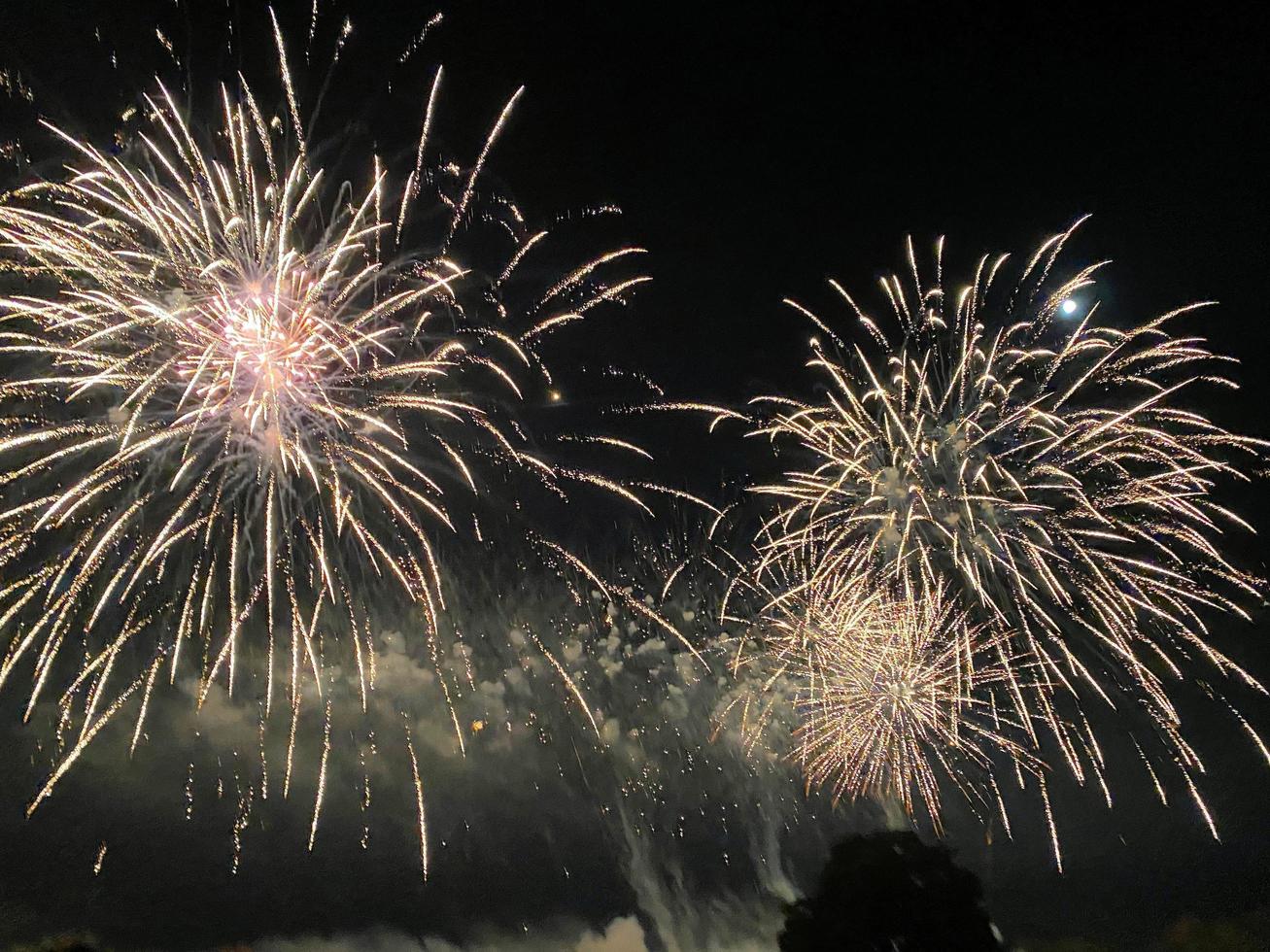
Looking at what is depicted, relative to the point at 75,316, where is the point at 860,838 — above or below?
below

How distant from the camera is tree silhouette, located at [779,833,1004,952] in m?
26.5

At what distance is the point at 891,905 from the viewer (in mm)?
27109

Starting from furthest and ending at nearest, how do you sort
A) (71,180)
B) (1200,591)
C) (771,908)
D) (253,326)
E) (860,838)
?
(771,908) < (860,838) < (1200,591) < (253,326) < (71,180)

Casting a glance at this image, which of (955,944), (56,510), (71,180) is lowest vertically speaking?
(955,944)

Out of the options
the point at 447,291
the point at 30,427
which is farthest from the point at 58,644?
the point at 447,291

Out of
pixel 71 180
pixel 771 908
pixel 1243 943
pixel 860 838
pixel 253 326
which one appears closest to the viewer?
pixel 71 180

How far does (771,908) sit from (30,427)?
32521 millimetres

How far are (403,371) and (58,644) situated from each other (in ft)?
22.8

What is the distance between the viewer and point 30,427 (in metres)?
13.1

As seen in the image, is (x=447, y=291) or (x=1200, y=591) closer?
(x=447, y=291)

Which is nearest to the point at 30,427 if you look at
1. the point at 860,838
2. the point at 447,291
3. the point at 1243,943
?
the point at 447,291

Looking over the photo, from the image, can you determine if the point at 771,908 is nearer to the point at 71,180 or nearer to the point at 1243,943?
the point at 1243,943

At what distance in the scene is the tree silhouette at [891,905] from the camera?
26.5m

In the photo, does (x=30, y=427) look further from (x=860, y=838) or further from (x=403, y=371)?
(x=860, y=838)
